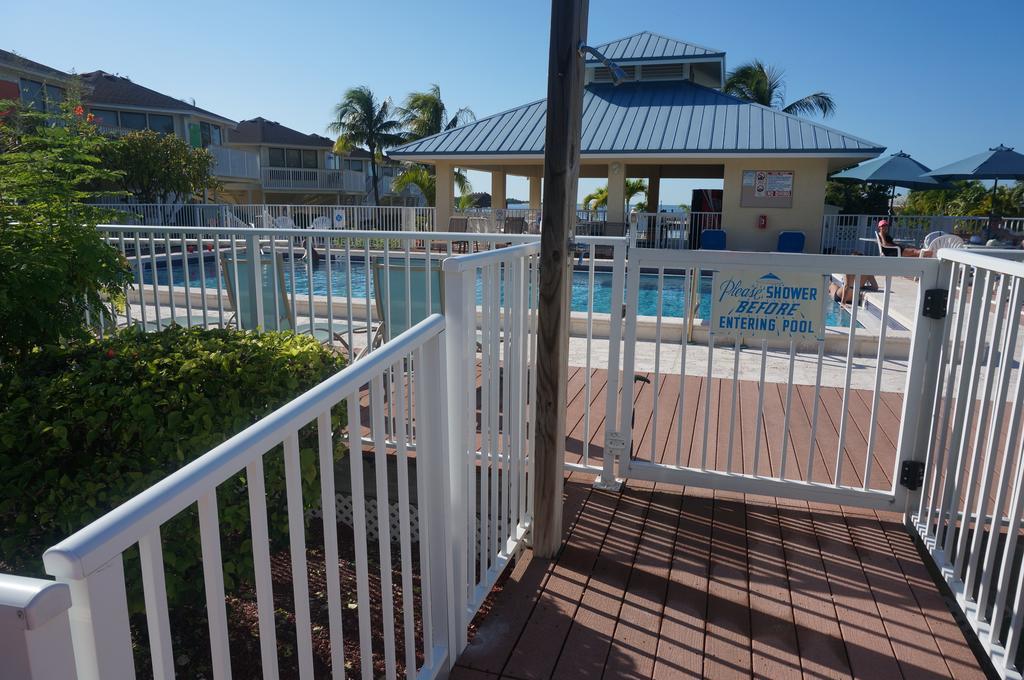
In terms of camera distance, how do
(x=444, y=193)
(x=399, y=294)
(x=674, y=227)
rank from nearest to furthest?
(x=399, y=294) → (x=674, y=227) → (x=444, y=193)

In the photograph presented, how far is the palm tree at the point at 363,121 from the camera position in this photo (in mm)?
33094

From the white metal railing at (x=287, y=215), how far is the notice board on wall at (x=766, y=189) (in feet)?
26.6

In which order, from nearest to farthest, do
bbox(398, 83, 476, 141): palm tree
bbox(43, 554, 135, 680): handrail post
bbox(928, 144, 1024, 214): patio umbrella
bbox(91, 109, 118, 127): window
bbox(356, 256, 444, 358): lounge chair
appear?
bbox(43, 554, 135, 680): handrail post < bbox(356, 256, 444, 358): lounge chair < bbox(928, 144, 1024, 214): patio umbrella < bbox(91, 109, 118, 127): window < bbox(398, 83, 476, 141): palm tree

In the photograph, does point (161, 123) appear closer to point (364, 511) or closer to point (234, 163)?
point (234, 163)

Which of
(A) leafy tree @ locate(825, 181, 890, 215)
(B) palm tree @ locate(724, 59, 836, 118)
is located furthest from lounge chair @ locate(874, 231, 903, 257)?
(B) palm tree @ locate(724, 59, 836, 118)

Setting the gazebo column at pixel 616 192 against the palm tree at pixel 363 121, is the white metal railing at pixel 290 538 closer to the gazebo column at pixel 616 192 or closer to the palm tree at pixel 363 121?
the gazebo column at pixel 616 192

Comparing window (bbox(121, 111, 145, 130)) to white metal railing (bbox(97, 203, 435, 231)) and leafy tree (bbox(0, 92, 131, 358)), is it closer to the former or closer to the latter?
white metal railing (bbox(97, 203, 435, 231))

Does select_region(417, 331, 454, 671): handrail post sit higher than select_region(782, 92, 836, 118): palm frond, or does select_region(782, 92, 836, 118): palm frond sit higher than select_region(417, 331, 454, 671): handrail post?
select_region(782, 92, 836, 118): palm frond

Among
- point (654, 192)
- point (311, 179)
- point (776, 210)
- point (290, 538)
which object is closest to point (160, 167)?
point (311, 179)

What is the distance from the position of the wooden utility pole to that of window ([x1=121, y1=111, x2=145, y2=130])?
30569 mm

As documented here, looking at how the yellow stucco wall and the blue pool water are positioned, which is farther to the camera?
the yellow stucco wall

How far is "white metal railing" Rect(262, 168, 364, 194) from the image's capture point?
32188 mm

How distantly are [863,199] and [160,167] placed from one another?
78.4ft

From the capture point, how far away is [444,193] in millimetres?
18141
